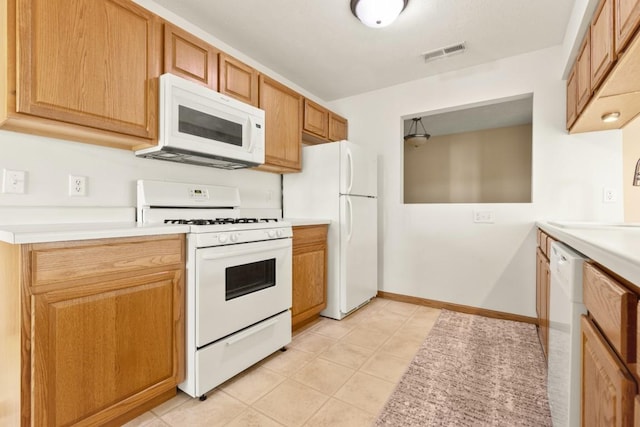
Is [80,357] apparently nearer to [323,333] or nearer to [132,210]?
[132,210]

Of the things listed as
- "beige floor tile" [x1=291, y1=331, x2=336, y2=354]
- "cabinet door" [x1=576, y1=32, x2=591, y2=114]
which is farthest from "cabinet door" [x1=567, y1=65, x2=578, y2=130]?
"beige floor tile" [x1=291, y1=331, x2=336, y2=354]

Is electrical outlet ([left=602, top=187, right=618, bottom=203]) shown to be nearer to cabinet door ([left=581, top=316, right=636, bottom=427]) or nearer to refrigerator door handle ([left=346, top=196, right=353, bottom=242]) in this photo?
refrigerator door handle ([left=346, top=196, right=353, bottom=242])

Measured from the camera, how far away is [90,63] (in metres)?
1.46

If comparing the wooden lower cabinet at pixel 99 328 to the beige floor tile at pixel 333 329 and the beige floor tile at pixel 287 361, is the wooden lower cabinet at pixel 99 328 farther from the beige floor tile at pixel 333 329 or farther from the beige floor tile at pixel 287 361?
the beige floor tile at pixel 333 329

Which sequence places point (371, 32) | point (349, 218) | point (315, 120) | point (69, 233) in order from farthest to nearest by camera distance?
point (315, 120) < point (349, 218) < point (371, 32) < point (69, 233)

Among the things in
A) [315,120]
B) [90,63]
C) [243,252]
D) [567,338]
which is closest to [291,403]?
[243,252]

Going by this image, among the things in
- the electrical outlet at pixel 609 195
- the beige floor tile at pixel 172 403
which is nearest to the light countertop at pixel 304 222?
the beige floor tile at pixel 172 403

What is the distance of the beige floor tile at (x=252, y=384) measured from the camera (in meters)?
1.63

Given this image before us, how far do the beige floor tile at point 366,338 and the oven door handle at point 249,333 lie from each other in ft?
2.14

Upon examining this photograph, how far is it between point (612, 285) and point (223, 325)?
1610mm

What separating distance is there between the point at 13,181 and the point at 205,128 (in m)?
0.96

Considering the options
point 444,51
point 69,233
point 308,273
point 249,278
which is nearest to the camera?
point 69,233

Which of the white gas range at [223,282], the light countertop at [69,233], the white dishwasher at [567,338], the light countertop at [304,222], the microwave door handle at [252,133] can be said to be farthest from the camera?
the light countertop at [304,222]

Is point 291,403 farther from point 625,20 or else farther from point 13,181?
point 625,20
